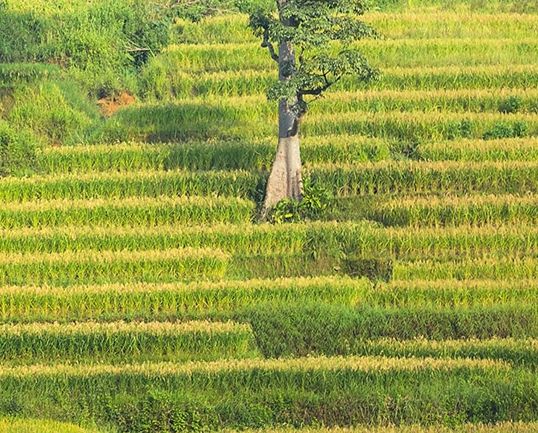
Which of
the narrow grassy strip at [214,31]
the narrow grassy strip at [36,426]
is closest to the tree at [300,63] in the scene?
the narrow grassy strip at [214,31]

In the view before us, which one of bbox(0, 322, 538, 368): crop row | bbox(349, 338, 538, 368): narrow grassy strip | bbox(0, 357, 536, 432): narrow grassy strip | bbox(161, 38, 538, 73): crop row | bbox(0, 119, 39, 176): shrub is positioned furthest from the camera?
bbox(161, 38, 538, 73): crop row

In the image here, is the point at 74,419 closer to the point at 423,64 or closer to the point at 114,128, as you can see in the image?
the point at 114,128

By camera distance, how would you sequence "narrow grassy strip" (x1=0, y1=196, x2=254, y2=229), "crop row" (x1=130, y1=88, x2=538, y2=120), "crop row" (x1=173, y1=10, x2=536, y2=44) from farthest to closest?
"crop row" (x1=173, y1=10, x2=536, y2=44), "crop row" (x1=130, y1=88, x2=538, y2=120), "narrow grassy strip" (x1=0, y1=196, x2=254, y2=229)

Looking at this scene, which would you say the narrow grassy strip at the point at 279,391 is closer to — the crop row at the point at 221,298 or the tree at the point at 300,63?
the crop row at the point at 221,298

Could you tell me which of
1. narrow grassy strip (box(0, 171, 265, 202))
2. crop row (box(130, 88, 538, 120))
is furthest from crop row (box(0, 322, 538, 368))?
crop row (box(130, 88, 538, 120))

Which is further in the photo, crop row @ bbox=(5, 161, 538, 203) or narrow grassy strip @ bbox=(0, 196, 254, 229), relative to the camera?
crop row @ bbox=(5, 161, 538, 203)

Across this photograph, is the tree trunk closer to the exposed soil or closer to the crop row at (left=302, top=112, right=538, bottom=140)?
the crop row at (left=302, top=112, right=538, bottom=140)

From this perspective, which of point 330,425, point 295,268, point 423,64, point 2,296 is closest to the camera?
point 330,425

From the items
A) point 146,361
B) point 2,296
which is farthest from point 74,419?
point 2,296
